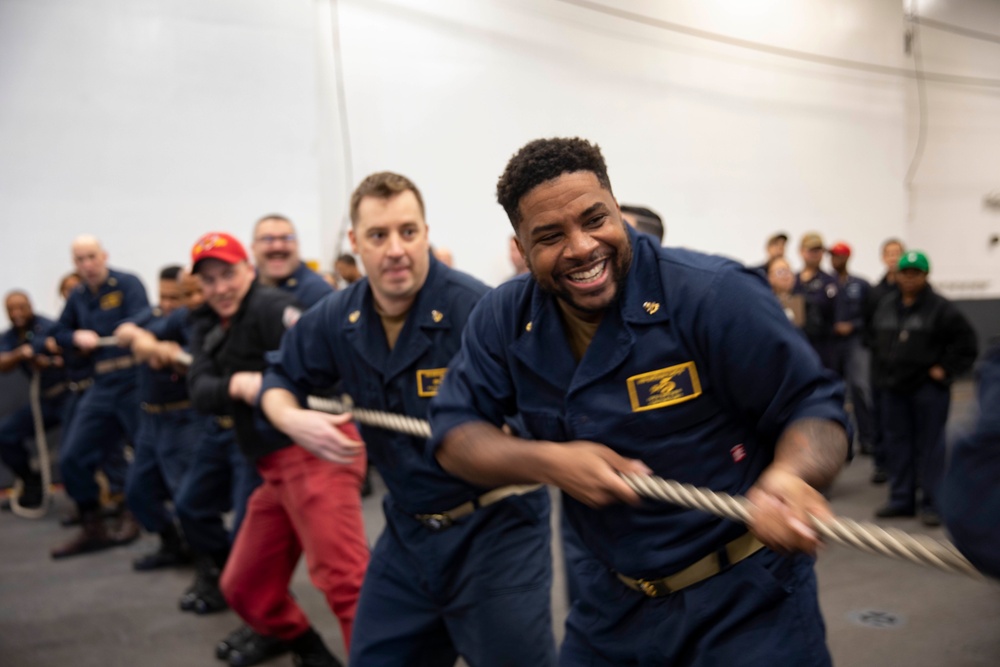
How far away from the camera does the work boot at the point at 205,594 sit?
4.29 meters

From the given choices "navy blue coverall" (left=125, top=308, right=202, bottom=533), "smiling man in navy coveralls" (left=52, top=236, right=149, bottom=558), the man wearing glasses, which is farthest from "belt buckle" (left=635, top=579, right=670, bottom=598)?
"smiling man in navy coveralls" (left=52, top=236, right=149, bottom=558)

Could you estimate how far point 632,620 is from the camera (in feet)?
5.40

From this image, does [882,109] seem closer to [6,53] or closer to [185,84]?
[185,84]

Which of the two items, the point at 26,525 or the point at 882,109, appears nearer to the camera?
the point at 26,525

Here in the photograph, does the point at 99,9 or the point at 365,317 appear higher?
the point at 99,9

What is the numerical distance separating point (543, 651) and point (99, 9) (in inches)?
289

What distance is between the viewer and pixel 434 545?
7.34ft

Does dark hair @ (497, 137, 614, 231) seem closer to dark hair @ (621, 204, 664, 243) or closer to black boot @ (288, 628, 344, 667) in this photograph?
dark hair @ (621, 204, 664, 243)

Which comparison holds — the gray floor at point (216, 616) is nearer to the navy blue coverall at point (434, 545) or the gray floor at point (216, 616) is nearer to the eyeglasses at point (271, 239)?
the navy blue coverall at point (434, 545)

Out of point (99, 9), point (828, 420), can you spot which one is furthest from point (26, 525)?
point (828, 420)

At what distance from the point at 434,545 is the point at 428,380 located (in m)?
0.45

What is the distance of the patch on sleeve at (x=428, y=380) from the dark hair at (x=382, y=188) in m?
0.48

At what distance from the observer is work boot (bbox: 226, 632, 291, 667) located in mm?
3541

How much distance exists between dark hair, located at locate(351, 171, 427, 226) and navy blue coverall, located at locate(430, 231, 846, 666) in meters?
0.88
